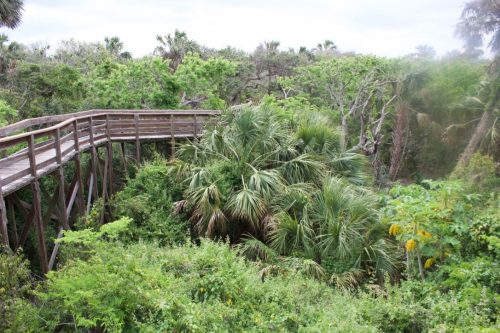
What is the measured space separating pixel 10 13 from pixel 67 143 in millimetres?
10429

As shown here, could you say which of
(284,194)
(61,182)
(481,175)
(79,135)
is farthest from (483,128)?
(61,182)

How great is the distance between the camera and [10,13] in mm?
17141

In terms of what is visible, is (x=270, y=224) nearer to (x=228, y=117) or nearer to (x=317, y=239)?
(x=317, y=239)

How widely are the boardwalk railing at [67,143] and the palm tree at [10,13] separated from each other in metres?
7.52

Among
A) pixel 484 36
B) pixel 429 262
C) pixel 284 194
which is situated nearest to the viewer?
pixel 429 262

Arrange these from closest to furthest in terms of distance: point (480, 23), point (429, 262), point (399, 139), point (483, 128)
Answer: point (429, 262) → point (483, 128) → point (480, 23) → point (399, 139)

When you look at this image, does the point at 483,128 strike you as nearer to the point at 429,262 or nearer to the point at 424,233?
the point at 429,262

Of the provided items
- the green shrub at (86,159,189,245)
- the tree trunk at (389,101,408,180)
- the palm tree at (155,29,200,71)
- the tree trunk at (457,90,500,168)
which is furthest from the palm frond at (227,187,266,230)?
the palm tree at (155,29,200,71)

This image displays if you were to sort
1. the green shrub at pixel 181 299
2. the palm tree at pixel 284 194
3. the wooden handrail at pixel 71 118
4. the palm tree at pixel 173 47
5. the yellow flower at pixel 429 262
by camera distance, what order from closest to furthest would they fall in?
the green shrub at pixel 181 299
the wooden handrail at pixel 71 118
the yellow flower at pixel 429 262
the palm tree at pixel 284 194
the palm tree at pixel 173 47

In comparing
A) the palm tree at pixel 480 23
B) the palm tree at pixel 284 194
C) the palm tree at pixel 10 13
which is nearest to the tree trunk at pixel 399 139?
the palm tree at pixel 480 23

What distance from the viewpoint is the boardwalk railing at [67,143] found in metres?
6.60

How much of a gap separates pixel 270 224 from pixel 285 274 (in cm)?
166

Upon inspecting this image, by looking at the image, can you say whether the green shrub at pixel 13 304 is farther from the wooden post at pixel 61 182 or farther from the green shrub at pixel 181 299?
the wooden post at pixel 61 182

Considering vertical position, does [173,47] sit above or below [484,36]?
above
